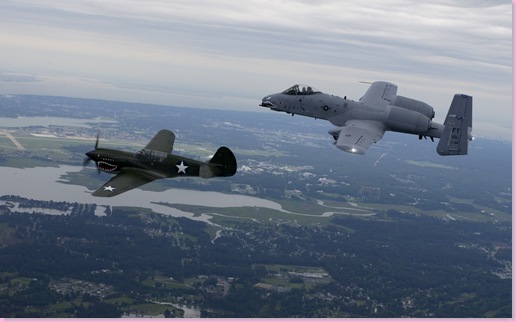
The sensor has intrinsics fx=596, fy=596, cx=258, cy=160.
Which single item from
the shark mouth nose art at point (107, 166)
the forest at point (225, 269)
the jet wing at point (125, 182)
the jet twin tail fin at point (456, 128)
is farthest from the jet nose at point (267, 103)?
the forest at point (225, 269)

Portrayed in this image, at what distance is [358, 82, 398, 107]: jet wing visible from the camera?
197 feet

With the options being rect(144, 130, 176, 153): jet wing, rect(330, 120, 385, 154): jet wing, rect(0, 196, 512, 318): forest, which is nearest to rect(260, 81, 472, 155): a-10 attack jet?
rect(330, 120, 385, 154): jet wing

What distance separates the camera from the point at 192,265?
494 ft

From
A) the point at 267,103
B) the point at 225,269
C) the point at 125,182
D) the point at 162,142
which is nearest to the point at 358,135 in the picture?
the point at 267,103

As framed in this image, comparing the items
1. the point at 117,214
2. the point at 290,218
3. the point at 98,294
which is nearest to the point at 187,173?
the point at 98,294

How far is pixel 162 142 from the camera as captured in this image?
52.5 meters

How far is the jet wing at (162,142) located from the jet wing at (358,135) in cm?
1451

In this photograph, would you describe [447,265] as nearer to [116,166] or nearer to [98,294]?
[98,294]

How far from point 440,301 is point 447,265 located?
33.4 m

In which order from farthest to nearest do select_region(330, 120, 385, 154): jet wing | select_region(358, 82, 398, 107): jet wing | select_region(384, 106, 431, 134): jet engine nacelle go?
1. select_region(358, 82, 398, 107): jet wing
2. select_region(384, 106, 431, 134): jet engine nacelle
3. select_region(330, 120, 385, 154): jet wing

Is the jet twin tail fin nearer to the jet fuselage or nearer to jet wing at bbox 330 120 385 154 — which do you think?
the jet fuselage

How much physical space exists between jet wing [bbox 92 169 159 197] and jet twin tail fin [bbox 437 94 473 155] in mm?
24673

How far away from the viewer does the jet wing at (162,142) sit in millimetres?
51656

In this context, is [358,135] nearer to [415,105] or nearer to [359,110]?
[359,110]
